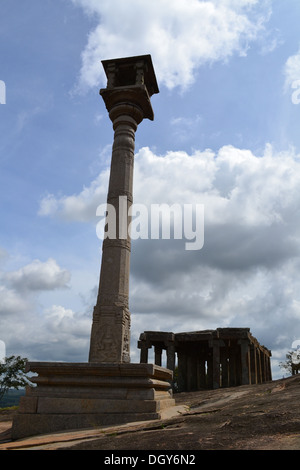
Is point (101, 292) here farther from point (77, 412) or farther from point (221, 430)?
point (221, 430)

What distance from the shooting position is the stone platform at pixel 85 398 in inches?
217

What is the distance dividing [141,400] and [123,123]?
7.90m

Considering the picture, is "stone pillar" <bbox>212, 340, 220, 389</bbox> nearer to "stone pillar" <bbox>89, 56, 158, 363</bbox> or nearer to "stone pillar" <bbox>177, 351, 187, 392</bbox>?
"stone pillar" <bbox>177, 351, 187, 392</bbox>

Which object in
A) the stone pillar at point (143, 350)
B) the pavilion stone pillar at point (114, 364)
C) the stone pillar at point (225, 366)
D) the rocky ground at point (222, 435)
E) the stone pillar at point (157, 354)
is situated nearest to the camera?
the rocky ground at point (222, 435)

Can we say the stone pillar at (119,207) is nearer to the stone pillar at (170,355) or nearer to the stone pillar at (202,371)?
the stone pillar at (170,355)

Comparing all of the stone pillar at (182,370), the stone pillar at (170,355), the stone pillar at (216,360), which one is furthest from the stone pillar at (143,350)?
the stone pillar at (216,360)

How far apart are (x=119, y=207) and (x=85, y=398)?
5132 millimetres

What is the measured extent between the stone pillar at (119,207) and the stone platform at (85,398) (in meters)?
2.24

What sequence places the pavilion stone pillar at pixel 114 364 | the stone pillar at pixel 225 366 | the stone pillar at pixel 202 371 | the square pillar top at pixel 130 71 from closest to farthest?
the pavilion stone pillar at pixel 114 364 → the square pillar top at pixel 130 71 → the stone pillar at pixel 225 366 → the stone pillar at pixel 202 371

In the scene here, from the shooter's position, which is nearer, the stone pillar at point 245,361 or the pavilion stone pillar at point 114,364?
the pavilion stone pillar at point 114,364

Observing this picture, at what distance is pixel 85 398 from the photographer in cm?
587

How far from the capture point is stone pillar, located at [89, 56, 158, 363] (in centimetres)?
855

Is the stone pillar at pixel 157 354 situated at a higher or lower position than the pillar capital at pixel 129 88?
lower

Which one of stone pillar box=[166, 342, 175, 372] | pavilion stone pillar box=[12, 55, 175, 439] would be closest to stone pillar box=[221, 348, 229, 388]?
stone pillar box=[166, 342, 175, 372]
